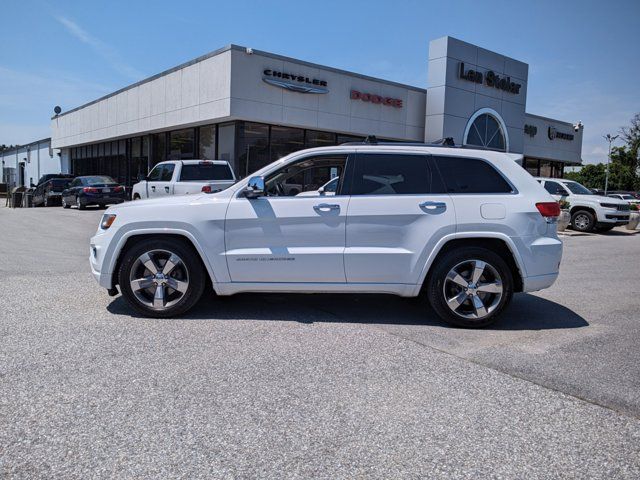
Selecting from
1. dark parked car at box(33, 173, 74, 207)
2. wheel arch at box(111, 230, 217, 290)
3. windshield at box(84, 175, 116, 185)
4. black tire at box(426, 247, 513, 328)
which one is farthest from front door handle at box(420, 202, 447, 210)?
dark parked car at box(33, 173, 74, 207)

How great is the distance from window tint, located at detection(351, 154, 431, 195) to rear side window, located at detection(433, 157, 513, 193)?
0.19 meters

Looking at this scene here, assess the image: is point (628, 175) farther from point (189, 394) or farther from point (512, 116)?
point (189, 394)

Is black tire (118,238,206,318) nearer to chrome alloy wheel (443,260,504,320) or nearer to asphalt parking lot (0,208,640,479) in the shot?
asphalt parking lot (0,208,640,479)

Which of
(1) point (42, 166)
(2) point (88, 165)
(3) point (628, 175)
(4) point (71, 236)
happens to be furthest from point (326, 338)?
(3) point (628, 175)

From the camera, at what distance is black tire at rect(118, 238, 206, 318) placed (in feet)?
17.3

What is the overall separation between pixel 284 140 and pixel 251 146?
1.86 meters

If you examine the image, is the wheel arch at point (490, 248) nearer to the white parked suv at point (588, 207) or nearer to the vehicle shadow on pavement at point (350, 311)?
the vehicle shadow on pavement at point (350, 311)

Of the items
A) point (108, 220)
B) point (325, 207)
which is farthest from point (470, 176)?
point (108, 220)

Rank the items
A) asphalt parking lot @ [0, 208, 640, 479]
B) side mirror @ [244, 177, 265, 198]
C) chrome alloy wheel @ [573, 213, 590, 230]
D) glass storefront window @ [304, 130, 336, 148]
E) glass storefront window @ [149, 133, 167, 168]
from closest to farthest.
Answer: asphalt parking lot @ [0, 208, 640, 479], side mirror @ [244, 177, 265, 198], chrome alloy wheel @ [573, 213, 590, 230], glass storefront window @ [304, 130, 336, 148], glass storefront window @ [149, 133, 167, 168]

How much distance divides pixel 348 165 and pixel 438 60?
2333cm

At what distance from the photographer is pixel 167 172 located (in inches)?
600

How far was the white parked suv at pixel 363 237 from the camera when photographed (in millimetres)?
5141

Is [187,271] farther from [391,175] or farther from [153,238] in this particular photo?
[391,175]

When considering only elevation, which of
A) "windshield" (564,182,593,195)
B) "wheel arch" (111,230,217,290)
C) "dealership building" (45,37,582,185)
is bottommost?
"wheel arch" (111,230,217,290)
